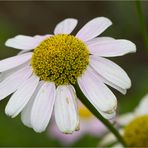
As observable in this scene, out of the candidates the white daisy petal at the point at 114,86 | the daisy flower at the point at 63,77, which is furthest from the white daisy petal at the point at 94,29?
the white daisy petal at the point at 114,86

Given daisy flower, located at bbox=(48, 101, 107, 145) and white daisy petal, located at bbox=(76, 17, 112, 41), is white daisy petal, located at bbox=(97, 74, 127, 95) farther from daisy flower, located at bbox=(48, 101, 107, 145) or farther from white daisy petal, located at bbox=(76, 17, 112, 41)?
daisy flower, located at bbox=(48, 101, 107, 145)

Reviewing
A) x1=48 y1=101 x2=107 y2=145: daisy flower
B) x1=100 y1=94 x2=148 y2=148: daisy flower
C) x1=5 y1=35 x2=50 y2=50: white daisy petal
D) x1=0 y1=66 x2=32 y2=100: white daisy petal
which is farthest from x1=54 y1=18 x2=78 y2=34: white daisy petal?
x1=48 y1=101 x2=107 y2=145: daisy flower

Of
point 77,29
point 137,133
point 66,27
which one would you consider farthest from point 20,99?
point 77,29

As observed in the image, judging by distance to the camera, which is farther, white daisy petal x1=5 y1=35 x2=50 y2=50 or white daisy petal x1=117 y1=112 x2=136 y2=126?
white daisy petal x1=117 y1=112 x2=136 y2=126

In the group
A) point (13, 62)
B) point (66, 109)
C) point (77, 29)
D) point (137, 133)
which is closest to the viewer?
point (66, 109)

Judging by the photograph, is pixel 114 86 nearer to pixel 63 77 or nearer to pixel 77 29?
pixel 63 77

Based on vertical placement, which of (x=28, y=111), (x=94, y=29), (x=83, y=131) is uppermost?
(x=94, y=29)
